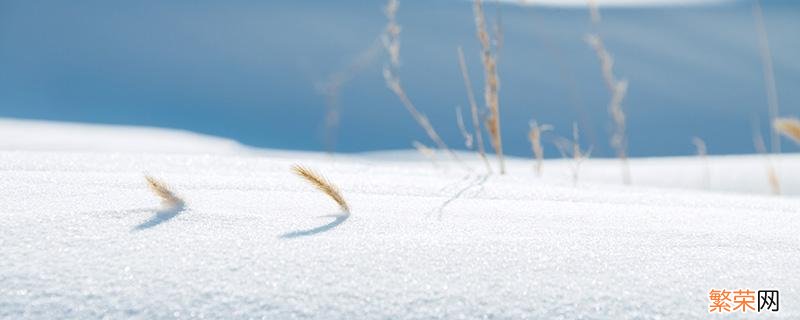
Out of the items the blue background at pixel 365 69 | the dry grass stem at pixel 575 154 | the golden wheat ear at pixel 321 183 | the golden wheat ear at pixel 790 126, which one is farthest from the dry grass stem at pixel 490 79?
the blue background at pixel 365 69

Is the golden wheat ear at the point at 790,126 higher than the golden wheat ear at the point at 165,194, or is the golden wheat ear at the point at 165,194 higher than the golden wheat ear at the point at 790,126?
the golden wheat ear at the point at 165,194

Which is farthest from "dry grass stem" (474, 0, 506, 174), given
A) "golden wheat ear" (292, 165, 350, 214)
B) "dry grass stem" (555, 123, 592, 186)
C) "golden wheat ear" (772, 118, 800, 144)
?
"golden wheat ear" (292, 165, 350, 214)

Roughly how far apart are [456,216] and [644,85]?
394 cm

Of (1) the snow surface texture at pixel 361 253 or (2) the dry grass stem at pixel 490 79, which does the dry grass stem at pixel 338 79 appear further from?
(1) the snow surface texture at pixel 361 253

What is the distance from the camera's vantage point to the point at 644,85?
15.6 ft

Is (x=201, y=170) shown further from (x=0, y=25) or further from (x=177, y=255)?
(x=0, y=25)

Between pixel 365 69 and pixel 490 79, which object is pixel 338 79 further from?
pixel 490 79

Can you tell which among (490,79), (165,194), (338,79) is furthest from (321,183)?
(338,79)

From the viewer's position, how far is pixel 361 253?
2.58 feet

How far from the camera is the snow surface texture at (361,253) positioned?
688mm

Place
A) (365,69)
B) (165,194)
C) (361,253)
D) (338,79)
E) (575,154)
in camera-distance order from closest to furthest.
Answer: (361,253), (165,194), (575,154), (338,79), (365,69)

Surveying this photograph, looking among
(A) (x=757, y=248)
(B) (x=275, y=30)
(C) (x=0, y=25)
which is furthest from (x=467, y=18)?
(A) (x=757, y=248)

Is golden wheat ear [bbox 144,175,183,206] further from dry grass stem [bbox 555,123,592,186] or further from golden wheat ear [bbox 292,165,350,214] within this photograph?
dry grass stem [bbox 555,123,592,186]

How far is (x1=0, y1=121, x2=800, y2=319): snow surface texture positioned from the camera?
0.69 metres
